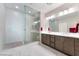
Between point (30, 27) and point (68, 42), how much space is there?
0.95 metres

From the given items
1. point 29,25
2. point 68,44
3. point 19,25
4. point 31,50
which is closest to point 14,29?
point 19,25

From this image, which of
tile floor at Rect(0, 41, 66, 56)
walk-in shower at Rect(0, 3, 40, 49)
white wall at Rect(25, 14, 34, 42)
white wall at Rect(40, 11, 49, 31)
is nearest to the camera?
tile floor at Rect(0, 41, 66, 56)

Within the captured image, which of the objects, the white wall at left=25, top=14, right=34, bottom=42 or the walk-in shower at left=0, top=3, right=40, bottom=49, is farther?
the white wall at left=25, top=14, right=34, bottom=42

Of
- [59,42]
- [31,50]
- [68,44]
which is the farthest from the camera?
[59,42]

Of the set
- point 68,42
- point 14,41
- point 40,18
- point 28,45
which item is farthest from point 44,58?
point 40,18

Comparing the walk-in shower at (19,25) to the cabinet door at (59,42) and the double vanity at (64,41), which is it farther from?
the cabinet door at (59,42)

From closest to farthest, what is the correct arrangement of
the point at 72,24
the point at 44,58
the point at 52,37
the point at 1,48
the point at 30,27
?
the point at 44,58
the point at 1,48
the point at 72,24
the point at 30,27
the point at 52,37

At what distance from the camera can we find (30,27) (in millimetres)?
2141

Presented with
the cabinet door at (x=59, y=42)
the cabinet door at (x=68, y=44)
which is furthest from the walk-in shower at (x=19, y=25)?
the cabinet door at (x=68, y=44)

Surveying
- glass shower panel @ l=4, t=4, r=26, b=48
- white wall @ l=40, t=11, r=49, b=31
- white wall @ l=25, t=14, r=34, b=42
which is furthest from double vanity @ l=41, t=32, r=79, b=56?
glass shower panel @ l=4, t=4, r=26, b=48

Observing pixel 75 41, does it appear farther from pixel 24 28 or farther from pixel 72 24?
pixel 24 28

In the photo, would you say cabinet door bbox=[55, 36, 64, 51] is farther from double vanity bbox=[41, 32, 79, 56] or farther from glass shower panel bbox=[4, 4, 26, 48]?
glass shower panel bbox=[4, 4, 26, 48]

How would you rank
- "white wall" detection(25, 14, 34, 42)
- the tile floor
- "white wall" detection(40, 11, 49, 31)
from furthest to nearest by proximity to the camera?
"white wall" detection(40, 11, 49, 31) → "white wall" detection(25, 14, 34, 42) → the tile floor

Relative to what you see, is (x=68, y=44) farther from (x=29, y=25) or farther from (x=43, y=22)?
(x=29, y=25)
